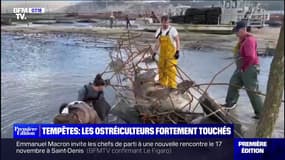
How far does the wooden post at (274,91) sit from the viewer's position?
1837mm

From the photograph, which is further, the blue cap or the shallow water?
the shallow water

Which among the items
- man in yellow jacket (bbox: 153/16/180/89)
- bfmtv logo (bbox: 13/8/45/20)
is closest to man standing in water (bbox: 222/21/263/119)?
man in yellow jacket (bbox: 153/16/180/89)

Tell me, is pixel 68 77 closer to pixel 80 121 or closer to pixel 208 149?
pixel 80 121

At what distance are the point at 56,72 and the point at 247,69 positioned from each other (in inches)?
94.7

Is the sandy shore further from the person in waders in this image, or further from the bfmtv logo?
the person in waders

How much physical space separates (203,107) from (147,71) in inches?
27.0

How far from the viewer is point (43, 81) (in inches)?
180

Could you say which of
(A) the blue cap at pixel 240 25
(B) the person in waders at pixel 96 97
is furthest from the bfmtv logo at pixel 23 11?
(A) the blue cap at pixel 240 25

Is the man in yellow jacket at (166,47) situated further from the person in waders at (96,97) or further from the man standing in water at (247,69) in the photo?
the person in waders at (96,97)

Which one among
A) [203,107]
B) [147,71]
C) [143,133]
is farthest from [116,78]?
[143,133]

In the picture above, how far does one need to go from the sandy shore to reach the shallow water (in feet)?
0.33

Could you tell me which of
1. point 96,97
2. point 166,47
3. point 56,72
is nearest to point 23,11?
point 96,97

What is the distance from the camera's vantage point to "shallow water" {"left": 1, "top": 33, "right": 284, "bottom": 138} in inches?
127

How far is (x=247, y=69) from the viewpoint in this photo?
10.3ft
